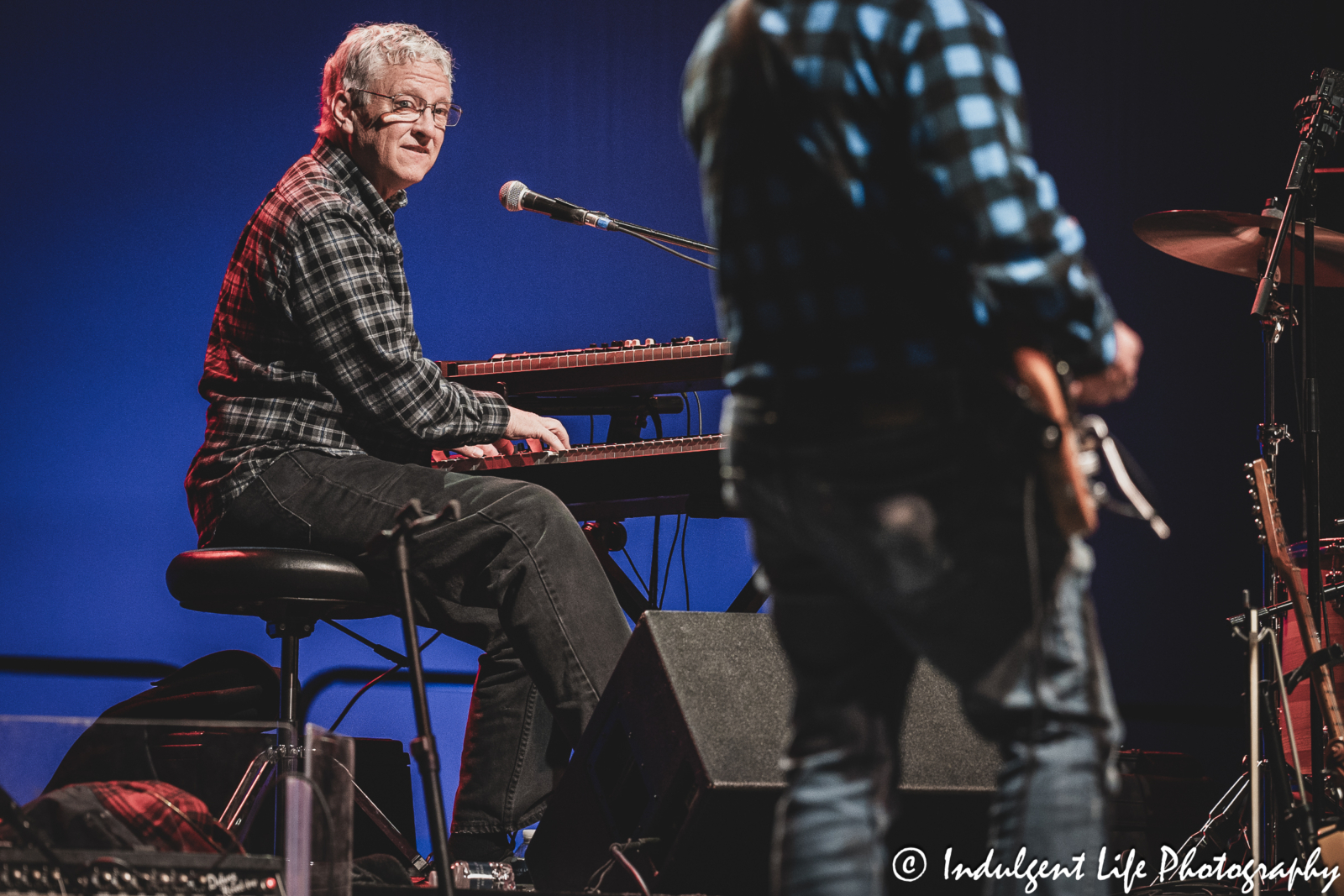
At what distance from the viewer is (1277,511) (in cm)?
349

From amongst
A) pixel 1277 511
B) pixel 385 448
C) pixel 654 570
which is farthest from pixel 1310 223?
pixel 385 448

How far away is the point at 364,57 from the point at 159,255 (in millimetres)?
1631

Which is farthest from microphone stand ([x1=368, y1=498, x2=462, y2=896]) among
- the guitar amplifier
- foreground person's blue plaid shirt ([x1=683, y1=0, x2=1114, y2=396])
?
foreground person's blue plaid shirt ([x1=683, y1=0, x2=1114, y2=396])

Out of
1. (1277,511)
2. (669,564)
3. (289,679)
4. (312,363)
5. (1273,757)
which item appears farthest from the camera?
(669,564)

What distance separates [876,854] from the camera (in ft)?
4.35

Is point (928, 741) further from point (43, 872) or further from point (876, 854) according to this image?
point (43, 872)

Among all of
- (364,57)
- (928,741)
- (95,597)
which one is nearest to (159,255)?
(95,597)

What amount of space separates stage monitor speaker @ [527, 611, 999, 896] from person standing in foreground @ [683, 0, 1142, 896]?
2.85ft

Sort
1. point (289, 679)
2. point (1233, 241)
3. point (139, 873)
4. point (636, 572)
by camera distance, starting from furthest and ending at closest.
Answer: point (636, 572), point (1233, 241), point (289, 679), point (139, 873)

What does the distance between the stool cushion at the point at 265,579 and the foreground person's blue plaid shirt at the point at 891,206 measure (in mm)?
1660

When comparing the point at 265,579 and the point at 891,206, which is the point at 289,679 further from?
the point at 891,206

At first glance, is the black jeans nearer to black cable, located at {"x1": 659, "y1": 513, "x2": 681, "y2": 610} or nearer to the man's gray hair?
the man's gray hair

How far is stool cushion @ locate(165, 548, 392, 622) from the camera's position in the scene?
8.91 ft

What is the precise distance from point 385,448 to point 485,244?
178cm
